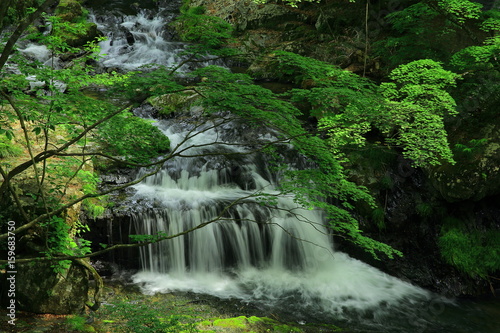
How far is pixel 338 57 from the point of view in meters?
13.7

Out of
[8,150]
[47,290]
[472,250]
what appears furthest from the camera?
[472,250]

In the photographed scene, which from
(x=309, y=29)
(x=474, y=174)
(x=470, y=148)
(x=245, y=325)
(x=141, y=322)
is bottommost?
(x=245, y=325)

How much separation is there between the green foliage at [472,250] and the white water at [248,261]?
1271 millimetres

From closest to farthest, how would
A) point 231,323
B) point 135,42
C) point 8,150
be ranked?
point 231,323, point 8,150, point 135,42

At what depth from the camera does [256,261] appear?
8.31 meters

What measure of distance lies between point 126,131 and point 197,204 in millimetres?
4058

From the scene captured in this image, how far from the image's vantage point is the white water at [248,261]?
722 cm

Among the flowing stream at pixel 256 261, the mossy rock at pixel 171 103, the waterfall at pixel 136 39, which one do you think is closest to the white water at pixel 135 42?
the waterfall at pixel 136 39

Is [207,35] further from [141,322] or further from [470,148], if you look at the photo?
[470,148]

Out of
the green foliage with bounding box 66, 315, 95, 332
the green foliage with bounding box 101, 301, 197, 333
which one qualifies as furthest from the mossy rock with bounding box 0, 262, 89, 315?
the green foliage with bounding box 101, 301, 197, 333

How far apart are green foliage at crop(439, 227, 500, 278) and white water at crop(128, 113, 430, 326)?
1.27 meters

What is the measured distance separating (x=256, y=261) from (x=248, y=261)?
0.21m

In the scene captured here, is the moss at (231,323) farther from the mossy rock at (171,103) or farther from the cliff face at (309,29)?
the cliff face at (309,29)

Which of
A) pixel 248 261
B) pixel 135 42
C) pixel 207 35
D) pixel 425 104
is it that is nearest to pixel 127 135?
pixel 207 35
